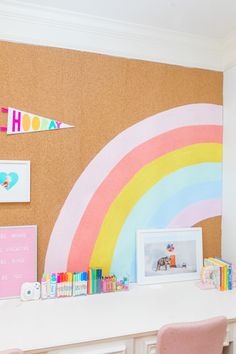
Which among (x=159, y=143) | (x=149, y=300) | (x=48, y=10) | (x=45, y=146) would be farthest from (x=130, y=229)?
(x=48, y=10)

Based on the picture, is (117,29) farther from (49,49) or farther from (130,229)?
(130,229)

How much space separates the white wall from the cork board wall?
425 millimetres

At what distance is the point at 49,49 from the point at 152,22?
2.34 feet

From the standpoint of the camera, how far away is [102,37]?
2020 millimetres

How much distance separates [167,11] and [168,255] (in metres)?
1.63

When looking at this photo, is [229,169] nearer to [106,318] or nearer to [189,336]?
[189,336]

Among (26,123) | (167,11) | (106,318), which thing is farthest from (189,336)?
(167,11)

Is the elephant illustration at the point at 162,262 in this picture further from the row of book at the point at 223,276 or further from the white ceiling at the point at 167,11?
the white ceiling at the point at 167,11

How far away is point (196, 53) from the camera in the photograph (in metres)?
2.24

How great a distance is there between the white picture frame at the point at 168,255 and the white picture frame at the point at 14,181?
83cm

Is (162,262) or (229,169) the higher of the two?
(229,169)

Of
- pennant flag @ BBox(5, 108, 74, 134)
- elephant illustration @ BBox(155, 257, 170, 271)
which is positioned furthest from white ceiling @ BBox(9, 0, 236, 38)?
elephant illustration @ BBox(155, 257, 170, 271)

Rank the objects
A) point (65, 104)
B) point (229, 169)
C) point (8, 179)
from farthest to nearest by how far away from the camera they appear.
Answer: point (229, 169), point (65, 104), point (8, 179)

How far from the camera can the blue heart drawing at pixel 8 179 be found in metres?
1.84
